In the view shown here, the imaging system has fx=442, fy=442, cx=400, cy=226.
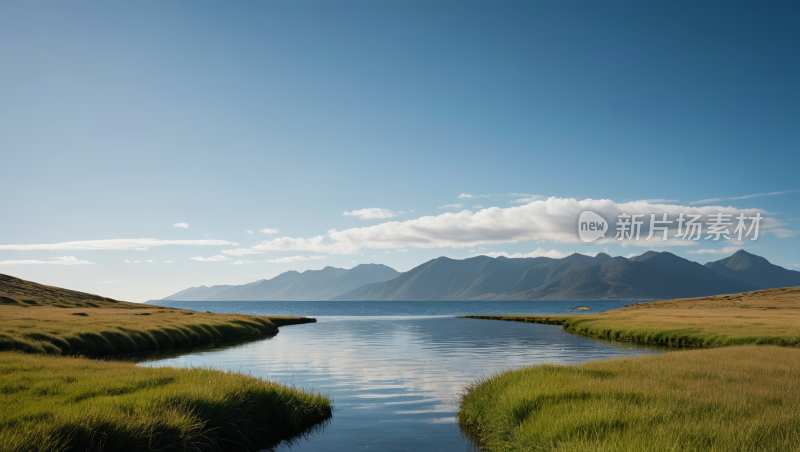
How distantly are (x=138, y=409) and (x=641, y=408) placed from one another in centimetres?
1468

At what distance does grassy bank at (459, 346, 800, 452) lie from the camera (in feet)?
33.6

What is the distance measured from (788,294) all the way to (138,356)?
16807 centimetres

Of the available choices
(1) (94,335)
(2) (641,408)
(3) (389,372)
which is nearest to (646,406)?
(2) (641,408)

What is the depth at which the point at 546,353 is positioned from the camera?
43.8 metres

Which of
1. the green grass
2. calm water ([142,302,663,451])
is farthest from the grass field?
the green grass

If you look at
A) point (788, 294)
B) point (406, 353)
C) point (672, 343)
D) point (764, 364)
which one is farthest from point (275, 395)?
point (788, 294)

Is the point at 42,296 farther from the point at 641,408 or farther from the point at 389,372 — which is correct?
the point at 641,408

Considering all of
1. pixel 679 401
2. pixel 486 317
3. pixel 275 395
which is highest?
pixel 679 401

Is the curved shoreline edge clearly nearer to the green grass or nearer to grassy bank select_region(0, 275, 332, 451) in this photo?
grassy bank select_region(0, 275, 332, 451)

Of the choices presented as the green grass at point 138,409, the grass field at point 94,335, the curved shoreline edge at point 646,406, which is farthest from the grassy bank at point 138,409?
the grass field at point 94,335

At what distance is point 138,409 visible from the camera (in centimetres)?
1284

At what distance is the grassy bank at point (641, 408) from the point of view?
33.6ft

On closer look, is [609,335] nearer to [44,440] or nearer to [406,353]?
[406,353]

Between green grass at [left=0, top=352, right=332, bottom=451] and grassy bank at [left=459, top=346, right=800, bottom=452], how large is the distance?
7966 mm
